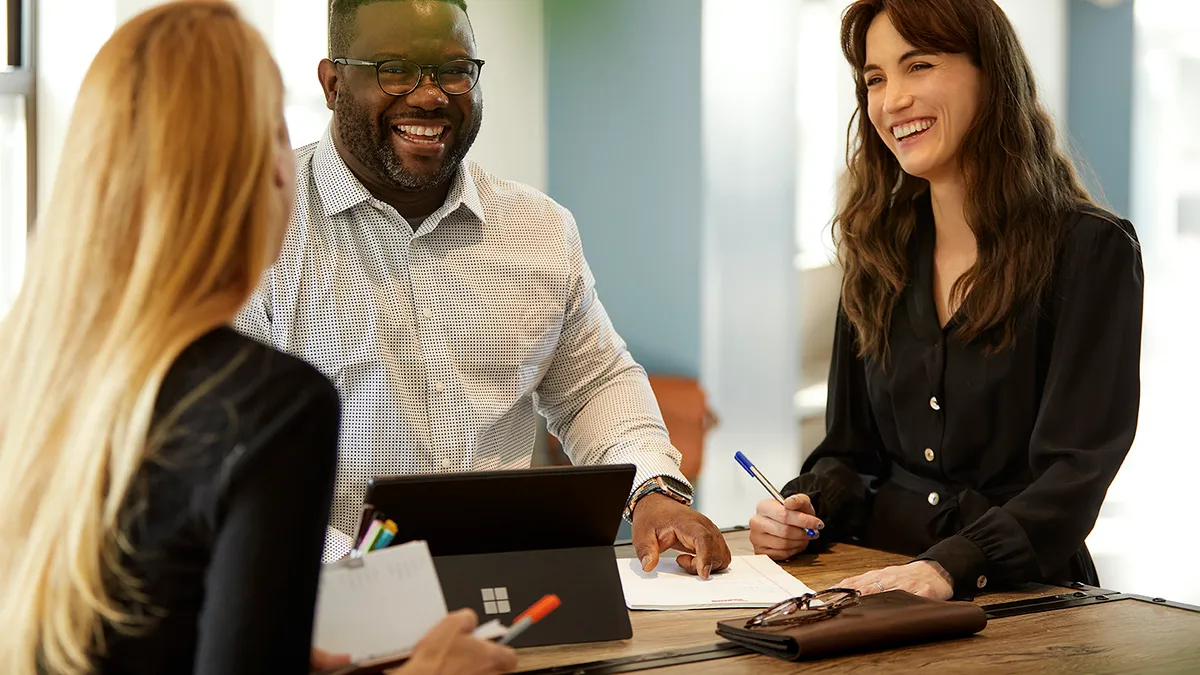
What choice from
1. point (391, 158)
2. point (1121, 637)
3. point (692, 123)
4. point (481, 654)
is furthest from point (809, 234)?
point (481, 654)

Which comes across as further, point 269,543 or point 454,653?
point 454,653

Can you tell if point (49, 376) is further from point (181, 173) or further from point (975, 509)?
point (975, 509)

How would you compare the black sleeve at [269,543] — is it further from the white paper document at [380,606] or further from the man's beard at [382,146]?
the man's beard at [382,146]

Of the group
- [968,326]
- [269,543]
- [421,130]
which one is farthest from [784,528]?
[269,543]

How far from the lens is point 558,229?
2592 millimetres

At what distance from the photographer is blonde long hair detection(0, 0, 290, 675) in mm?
1147

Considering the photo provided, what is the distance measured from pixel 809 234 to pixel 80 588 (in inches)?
160

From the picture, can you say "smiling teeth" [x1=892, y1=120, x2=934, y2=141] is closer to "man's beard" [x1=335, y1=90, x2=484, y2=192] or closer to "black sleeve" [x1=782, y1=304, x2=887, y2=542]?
"black sleeve" [x1=782, y1=304, x2=887, y2=542]

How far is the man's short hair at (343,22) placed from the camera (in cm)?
242

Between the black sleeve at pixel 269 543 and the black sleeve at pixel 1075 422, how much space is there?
113 cm

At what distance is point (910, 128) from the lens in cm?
236

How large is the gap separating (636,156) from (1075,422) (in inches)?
116

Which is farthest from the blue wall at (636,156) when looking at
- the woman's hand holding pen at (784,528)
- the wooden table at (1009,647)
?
the wooden table at (1009,647)

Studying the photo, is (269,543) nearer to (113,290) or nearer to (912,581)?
(113,290)
